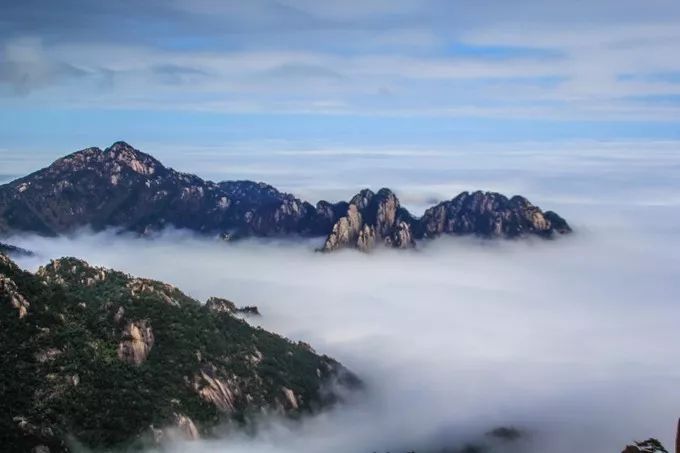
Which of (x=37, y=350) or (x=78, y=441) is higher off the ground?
(x=37, y=350)

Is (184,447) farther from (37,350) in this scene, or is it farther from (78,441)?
(37,350)

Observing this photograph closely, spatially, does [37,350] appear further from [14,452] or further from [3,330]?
[14,452]

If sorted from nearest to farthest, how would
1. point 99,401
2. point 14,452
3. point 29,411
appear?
point 14,452 → point 29,411 → point 99,401

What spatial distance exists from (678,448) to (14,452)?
124m

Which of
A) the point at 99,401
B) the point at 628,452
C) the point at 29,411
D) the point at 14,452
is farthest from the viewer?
the point at 99,401

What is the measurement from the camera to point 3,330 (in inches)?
7795

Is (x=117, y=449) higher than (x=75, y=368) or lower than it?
lower

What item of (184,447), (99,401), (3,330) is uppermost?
(3,330)

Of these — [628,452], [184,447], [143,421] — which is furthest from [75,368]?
[628,452]

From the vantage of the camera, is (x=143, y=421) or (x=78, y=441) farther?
(x=143, y=421)

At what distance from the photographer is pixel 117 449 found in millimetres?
182500

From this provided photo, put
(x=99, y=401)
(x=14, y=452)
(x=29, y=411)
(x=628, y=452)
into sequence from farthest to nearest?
(x=99, y=401), (x=29, y=411), (x=14, y=452), (x=628, y=452)

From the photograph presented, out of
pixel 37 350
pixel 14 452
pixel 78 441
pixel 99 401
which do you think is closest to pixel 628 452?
pixel 14 452

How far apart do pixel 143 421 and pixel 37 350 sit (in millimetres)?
33700
